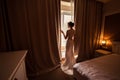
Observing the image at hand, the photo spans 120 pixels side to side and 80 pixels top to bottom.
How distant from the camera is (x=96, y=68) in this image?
4.86 ft

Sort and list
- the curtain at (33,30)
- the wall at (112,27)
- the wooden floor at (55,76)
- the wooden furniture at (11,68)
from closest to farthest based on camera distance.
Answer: the wooden furniture at (11,68) → the curtain at (33,30) → the wooden floor at (55,76) → the wall at (112,27)

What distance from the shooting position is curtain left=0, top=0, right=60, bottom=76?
1.86 meters

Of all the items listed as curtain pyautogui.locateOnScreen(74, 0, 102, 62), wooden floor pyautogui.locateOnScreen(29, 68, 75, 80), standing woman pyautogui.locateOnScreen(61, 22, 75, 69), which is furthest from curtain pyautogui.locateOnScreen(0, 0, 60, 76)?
curtain pyautogui.locateOnScreen(74, 0, 102, 62)

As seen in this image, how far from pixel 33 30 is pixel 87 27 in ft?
6.59

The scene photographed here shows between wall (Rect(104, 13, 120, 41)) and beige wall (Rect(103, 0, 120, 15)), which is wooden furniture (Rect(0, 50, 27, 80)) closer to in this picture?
wall (Rect(104, 13, 120, 41))

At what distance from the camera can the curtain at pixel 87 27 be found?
2.79m

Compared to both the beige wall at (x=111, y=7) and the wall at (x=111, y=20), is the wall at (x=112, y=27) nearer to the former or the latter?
the wall at (x=111, y=20)

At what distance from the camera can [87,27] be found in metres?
3.00

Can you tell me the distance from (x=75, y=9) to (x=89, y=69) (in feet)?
6.66

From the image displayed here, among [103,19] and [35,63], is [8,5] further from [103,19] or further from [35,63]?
[103,19]

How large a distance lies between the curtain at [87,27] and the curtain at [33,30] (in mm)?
829

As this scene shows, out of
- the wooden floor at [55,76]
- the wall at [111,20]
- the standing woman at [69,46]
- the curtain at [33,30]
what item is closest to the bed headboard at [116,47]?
the wall at [111,20]

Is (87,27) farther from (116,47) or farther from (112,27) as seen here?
(116,47)

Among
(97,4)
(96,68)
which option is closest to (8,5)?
(96,68)
